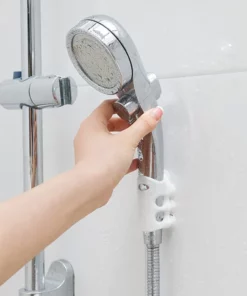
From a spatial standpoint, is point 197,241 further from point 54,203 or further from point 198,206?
point 54,203

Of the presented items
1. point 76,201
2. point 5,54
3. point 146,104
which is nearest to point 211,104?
point 146,104

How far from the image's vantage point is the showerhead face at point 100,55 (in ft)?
1.53

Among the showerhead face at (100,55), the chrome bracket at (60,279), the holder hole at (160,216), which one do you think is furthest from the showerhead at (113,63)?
the chrome bracket at (60,279)

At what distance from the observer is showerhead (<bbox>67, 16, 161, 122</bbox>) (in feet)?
1.54

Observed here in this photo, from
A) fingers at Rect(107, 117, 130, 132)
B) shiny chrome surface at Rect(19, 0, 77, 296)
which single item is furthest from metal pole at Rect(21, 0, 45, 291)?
fingers at Rect(107, 117, 130, 132)

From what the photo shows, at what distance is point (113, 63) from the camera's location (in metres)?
0.47

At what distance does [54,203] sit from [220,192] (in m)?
0.17

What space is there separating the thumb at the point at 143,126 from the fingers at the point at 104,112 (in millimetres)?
48

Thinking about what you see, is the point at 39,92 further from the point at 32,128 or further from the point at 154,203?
the point at 154,203

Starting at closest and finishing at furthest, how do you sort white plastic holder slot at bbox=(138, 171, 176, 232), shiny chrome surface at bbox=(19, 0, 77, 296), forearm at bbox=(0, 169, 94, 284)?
1. forearm at bbox=(0, 169, 94, 284)
2. white plastic holder slot at bbox=(138, 171, 176, 232)
3. shiny chrome surface at bbox=(19, 0, 77, 296)

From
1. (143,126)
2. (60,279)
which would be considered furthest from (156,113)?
(60,279)

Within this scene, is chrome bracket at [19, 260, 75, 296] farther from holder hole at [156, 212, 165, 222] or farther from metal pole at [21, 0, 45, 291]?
holder hole at [156, 212, 165, 222]

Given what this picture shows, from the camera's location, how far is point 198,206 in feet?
1.78

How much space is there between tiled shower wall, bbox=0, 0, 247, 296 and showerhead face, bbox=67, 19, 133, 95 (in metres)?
0.09
